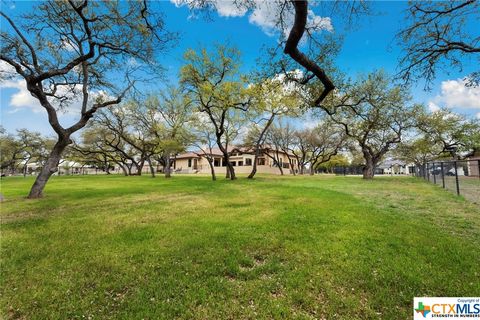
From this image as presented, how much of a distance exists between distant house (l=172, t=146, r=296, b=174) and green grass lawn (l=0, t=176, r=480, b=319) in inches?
1341

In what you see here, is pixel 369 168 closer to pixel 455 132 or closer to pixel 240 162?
pixel 455 132

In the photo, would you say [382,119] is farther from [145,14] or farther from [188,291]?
[188,291]

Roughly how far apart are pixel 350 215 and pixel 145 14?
30.9 ft

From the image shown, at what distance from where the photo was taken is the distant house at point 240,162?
4597 cm

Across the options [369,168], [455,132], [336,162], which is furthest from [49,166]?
[336,162]

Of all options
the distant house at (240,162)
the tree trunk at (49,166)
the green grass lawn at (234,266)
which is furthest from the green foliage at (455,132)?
the tree trunk at (49,166)

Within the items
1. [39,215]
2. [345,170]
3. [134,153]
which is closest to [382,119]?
[39,215]

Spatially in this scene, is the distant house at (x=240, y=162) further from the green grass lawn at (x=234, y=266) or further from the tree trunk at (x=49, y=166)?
the green grass lawn at (x=234, y=266)

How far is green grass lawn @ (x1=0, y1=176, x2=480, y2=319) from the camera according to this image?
252cm

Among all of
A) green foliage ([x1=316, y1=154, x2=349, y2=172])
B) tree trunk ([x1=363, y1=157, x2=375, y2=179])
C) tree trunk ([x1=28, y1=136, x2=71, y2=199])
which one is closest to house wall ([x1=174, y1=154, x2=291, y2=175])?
green foliage ([x1=316, y1=154, x2=349, y2=172])

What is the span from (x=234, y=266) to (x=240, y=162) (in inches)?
1808

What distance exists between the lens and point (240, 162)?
49281 millimetres

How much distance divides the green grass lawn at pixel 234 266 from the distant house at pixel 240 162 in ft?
112

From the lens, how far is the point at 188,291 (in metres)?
2.77
